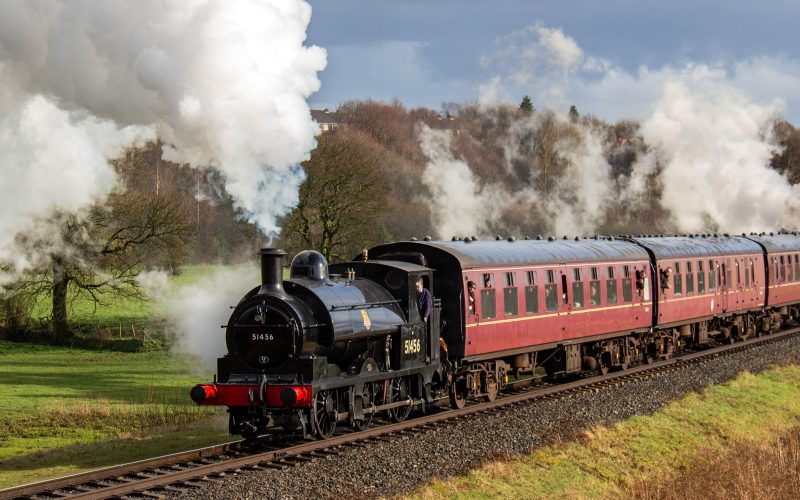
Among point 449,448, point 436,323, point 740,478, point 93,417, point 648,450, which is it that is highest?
point 436,323

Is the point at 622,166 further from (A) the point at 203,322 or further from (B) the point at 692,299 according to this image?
(A) the point at 203,322

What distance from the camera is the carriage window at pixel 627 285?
2734cm

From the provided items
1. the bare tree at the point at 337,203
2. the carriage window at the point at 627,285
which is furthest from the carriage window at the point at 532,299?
the bare tree at the point at 337,203

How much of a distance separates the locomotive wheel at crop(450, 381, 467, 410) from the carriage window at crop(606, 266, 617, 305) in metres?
7.28

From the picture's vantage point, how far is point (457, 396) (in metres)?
20.7

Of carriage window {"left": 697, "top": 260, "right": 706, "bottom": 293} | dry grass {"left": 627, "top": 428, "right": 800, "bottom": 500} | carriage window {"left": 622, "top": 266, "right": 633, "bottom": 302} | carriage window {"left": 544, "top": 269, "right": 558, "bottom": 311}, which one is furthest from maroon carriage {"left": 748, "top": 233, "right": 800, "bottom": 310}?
dry grass {"left": 627, "top": 428, "right": 800, "bottom": 500}

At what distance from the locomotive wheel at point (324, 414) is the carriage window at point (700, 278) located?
19.3 m

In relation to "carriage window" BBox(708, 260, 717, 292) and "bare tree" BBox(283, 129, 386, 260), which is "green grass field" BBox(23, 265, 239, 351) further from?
"carriage window" BBox(708, 260, 717, 292)

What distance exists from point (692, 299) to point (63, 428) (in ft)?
66.9

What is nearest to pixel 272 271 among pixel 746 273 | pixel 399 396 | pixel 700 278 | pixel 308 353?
pixel 308 353

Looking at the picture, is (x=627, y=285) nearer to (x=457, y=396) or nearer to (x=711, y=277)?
(x=711, y=277)

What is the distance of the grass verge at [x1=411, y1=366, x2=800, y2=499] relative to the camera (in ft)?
49.3

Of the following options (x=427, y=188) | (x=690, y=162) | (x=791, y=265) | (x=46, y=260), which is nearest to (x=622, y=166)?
(x=690, y=162)

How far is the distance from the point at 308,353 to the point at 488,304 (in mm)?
5913
